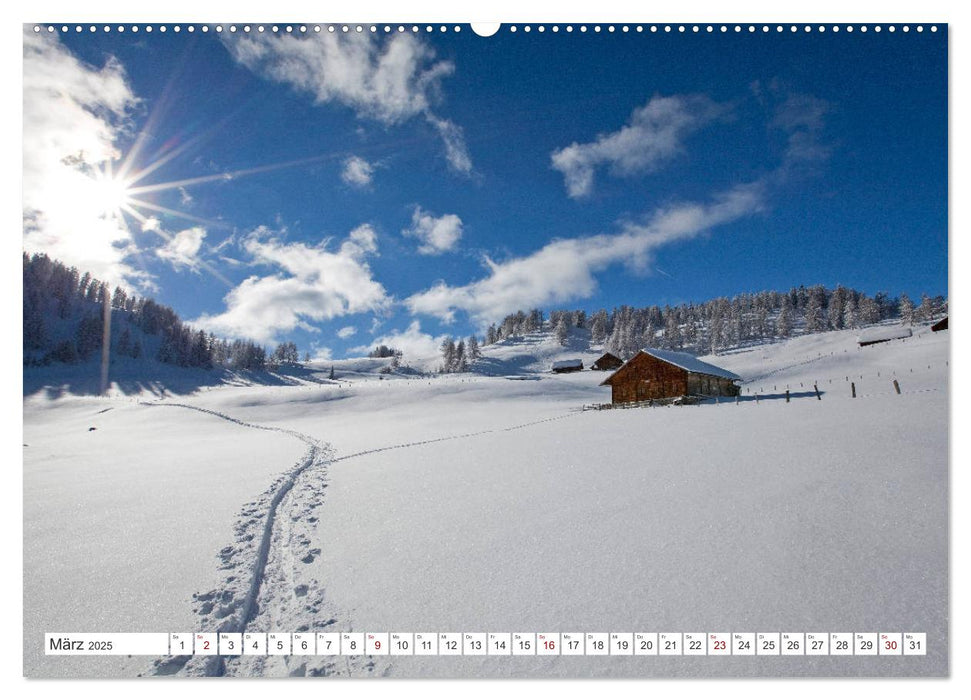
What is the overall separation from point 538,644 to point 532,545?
2.45 m

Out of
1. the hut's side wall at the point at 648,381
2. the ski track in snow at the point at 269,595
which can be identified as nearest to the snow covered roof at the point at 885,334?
the hut's side wall at the point at 648,381

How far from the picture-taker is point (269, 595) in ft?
17.4

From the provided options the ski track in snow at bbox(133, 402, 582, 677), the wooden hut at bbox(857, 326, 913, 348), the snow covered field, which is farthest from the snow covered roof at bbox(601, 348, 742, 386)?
the wooden hut at bbox(857, 326, 913, 348)

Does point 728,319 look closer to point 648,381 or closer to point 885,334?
point 885,334

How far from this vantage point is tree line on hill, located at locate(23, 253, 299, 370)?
6950 cm

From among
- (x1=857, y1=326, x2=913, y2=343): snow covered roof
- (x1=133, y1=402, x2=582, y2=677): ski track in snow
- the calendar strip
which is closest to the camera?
the calendar strip

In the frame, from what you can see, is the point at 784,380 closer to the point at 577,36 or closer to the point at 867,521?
the point at 867,521

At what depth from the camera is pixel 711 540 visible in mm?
5738

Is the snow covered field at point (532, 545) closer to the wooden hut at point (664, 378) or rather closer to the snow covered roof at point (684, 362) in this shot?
the wooden hut at point (664, 378)

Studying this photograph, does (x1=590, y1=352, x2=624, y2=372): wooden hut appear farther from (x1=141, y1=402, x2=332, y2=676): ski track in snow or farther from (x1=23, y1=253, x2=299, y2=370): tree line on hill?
(x1=141, y1=402, x2=332, y2=676): ski track in snow

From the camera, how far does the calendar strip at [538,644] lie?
3.58 metres

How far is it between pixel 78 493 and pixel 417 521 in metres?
9.05

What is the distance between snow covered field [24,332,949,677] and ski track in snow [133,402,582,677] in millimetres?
33

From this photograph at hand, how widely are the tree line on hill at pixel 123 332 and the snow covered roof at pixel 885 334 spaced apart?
111 metres
